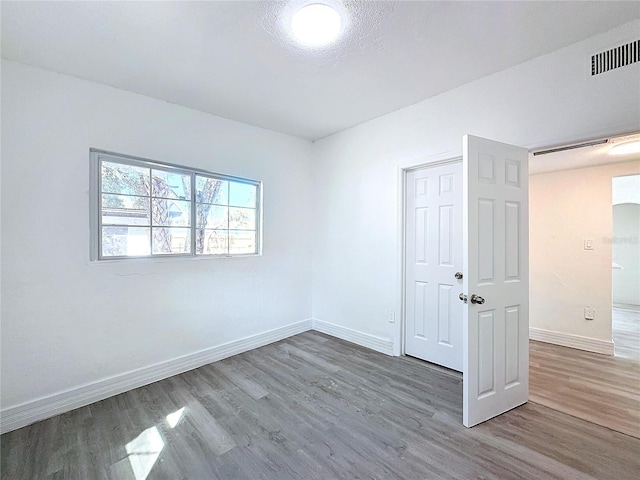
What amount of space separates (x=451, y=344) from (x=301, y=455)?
5.91 feet

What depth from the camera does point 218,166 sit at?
3201 mm

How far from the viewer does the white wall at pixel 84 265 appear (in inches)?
83.6

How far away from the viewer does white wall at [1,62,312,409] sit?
2123mm

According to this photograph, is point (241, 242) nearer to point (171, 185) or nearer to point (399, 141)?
point (171, 185)

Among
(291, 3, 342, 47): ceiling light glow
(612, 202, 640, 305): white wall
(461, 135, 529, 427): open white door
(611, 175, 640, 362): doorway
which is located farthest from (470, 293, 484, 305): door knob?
(612, 202, 640, 305): white wall

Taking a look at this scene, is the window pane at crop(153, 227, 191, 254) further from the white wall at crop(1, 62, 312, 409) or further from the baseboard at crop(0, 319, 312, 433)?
the baseboard at crop(0, 319, 312, 433)

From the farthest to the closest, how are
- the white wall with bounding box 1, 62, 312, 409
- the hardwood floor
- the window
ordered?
1. the window
2. the white wall with bounding box 1, 62, 312, 409
3. the hardwood floor

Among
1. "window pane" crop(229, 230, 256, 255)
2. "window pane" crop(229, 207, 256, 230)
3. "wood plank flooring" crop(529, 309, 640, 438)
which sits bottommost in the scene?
"wood plank flooring" crop(529, 309, 640, 438)

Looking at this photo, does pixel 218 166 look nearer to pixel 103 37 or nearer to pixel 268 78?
pixel 268 78

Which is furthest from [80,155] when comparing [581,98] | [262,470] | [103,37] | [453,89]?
[581,98]

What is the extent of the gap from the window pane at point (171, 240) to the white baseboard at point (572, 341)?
4483mm

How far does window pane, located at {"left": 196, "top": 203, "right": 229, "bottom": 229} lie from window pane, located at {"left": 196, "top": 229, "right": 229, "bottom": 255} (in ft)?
0.22

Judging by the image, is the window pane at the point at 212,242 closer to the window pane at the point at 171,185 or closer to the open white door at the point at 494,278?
the window pane at the point at 171,185

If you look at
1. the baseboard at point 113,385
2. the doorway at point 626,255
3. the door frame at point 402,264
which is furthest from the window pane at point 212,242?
the doorway at point 626,255
